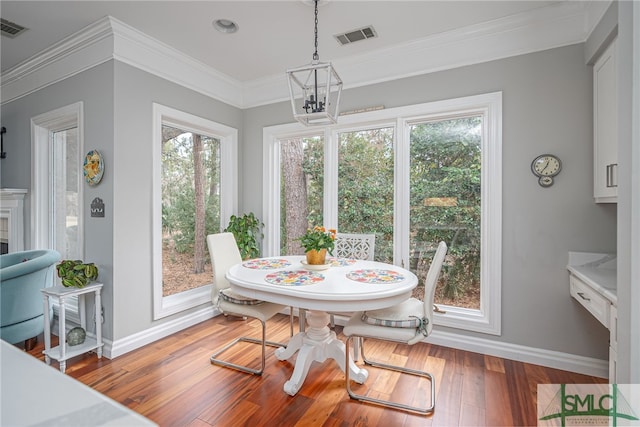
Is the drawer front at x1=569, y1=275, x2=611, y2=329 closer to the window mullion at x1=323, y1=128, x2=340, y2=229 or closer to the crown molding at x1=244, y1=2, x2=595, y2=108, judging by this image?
the crown molding at x1=244, y1=2, x2=595, y2=108

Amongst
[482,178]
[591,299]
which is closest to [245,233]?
[482,178]

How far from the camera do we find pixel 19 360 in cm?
54

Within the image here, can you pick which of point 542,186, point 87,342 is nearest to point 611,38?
point 542,186

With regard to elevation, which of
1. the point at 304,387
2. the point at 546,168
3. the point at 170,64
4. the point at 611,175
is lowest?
the point at 304,387

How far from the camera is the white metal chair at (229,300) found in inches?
90.8

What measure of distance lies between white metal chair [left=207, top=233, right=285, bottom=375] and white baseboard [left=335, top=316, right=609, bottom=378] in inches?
Answer: 59.4

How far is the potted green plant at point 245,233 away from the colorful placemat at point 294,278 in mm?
1407

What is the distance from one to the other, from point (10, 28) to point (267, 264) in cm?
291

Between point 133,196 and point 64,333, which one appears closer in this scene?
point 64,333

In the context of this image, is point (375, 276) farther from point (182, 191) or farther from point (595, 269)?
point (182, 191)

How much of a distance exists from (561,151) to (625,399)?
5.97ft

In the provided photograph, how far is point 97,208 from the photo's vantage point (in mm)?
2648

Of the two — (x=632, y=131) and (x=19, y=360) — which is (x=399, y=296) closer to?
(x=632, y=131)


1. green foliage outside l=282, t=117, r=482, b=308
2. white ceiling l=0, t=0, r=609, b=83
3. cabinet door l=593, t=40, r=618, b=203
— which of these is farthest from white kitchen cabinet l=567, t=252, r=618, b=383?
white ceiling l=0, t=0, r=609, b=83
